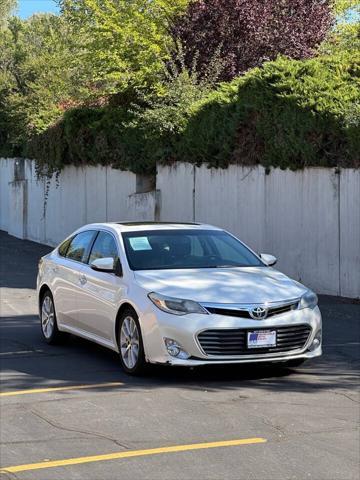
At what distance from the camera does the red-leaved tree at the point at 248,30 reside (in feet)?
75.7

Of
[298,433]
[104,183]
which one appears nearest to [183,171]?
[104,183]

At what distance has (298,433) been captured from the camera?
23.5ft

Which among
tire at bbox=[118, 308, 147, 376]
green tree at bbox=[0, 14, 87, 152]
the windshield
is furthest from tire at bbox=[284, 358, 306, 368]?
green tree at bbox=[0, 14, 87, 152]

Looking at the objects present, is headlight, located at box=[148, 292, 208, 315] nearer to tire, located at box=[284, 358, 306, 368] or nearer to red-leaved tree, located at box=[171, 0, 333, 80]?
tire, located at box=[284, 358, 306, 368]

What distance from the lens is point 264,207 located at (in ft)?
57.6

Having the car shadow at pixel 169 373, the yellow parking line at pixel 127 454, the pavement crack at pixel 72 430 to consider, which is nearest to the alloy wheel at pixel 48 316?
the car shadow at pixel 169 373

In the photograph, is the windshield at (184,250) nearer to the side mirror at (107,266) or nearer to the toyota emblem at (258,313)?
the side mirror at (107,266)

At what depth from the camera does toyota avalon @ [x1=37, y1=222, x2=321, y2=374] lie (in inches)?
352

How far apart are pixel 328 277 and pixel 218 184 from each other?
14.4ft

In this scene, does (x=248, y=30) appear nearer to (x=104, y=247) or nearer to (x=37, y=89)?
(x=37, y=89)

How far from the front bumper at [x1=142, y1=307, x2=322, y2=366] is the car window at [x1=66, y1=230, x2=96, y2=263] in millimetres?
2191

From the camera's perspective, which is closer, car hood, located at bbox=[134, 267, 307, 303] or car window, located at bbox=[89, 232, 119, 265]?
car hood, located at bbox=[134, 267, 307, 303]

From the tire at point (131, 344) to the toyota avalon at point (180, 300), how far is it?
1cm

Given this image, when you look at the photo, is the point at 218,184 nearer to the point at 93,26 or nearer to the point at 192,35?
the point at 192,35
